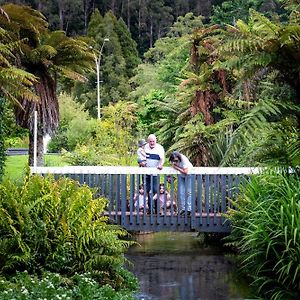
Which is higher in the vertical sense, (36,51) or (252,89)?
(36,51)

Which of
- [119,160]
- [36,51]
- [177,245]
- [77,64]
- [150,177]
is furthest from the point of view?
[119,160]

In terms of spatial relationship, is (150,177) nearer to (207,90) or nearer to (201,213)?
(201,213)

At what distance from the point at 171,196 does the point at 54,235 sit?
373 centimetres

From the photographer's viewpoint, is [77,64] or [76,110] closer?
[77,64]

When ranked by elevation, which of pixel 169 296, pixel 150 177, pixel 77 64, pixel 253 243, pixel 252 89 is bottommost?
pixel 169 296

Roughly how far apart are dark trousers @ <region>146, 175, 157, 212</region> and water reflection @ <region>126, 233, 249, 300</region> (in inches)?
32.8

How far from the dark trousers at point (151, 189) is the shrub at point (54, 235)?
288 cm

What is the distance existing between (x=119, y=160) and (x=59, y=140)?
726 inches

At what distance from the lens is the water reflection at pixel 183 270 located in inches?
328

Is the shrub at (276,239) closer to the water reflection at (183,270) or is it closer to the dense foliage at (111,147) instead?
the water reflection at (183,270)

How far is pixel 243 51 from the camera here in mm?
7918

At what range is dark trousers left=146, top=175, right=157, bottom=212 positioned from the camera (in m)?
11.0

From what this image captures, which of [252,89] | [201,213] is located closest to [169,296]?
[201,213]

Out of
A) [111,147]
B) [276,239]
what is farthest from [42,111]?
[276,239]
